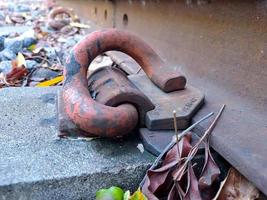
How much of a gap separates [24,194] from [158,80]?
68cm

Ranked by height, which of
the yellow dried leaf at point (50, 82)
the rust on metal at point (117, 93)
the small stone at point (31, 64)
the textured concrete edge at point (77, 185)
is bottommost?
the small stone at point (31, 64)

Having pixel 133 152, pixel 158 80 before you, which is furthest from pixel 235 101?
pixel 133 152

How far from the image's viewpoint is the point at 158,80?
1.44m

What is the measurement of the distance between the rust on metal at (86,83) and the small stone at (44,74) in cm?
79

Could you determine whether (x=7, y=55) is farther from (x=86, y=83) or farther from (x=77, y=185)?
(x=77, y=185)

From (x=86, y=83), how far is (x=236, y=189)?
0.58 m

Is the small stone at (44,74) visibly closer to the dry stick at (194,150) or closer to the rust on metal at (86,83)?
the rust on metal at (86,83)

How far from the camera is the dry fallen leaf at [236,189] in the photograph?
0.92 m

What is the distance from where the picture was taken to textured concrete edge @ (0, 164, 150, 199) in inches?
36.7

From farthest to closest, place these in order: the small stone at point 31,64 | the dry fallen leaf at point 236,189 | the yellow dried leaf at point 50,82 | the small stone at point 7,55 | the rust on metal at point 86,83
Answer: the small stone at point 7,55 → the small stone at point 31,64 → the yellow dried leaf at point 50,82 → the rust on metal at point 86,83 → the dry fallen leaf at point 236,189

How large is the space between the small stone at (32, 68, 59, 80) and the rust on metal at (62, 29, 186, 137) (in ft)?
2.60

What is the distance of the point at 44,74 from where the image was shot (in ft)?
7.04

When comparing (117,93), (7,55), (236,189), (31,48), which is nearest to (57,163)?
(117,93)

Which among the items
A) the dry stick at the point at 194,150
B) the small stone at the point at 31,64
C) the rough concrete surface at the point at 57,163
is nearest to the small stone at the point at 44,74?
the small stone at the point at 31,64
